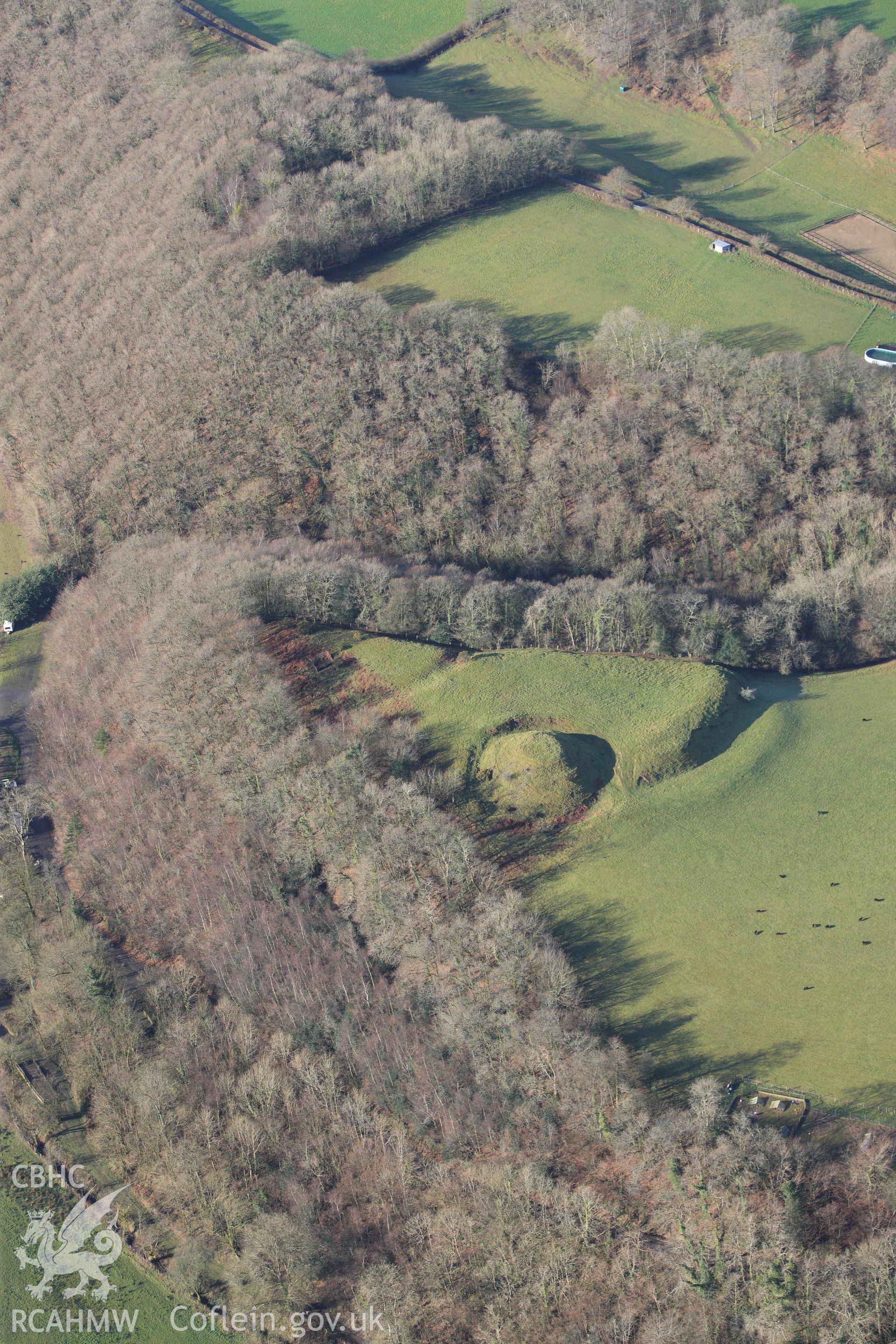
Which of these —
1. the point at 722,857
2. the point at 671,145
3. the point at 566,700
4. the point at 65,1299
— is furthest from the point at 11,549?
the point at 671,145

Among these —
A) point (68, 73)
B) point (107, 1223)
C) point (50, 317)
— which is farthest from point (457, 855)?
point (68, 73)

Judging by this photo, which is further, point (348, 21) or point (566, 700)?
point (348, 21)

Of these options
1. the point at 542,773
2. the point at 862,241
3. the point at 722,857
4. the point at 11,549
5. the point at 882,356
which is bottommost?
the point at 722,857

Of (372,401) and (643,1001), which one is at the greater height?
(372,401)

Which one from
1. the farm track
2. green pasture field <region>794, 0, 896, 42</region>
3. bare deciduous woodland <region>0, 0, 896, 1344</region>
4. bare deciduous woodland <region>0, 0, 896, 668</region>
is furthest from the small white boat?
green pasture field <region>794, 0, 896, 42</region>

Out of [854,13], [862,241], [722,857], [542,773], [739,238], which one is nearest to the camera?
[722,857]

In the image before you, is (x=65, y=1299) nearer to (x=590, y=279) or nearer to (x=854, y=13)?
(x=590, y=279)

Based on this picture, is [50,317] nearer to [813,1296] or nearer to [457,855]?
[457,855]
